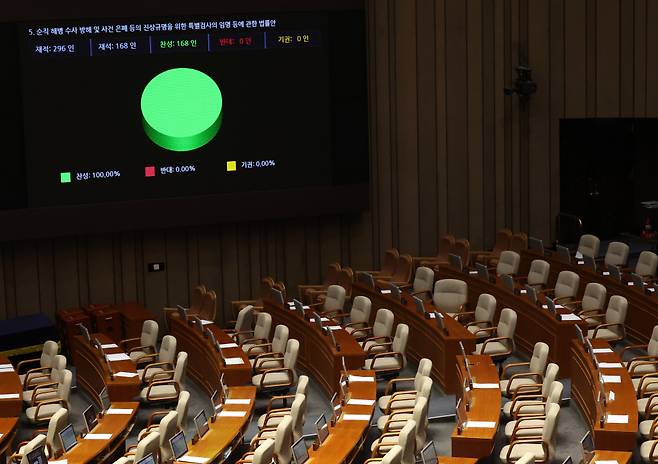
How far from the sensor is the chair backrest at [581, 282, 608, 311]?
1403cm

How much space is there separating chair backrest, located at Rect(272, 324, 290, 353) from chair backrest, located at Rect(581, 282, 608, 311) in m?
3.42

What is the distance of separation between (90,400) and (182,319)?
150 centimetres

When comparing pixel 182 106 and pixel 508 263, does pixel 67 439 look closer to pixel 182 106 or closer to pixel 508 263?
pixel 182 106

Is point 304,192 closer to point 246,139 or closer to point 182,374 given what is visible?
point 246,139

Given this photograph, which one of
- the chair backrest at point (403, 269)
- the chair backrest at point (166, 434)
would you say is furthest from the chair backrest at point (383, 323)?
the chair backrest at point (166, 434)

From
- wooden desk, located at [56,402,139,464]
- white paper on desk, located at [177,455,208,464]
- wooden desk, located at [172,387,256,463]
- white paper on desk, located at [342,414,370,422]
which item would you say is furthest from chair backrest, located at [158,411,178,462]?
white paper on desk, located at [342,414,370,422]

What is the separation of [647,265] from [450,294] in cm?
258

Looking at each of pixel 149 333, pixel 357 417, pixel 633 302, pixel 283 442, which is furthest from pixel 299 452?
pixel 633 302

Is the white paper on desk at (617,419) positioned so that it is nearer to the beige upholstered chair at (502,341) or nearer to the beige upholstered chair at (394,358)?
the beige upholstered chair at (502,341)

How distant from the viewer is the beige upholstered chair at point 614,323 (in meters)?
13.4

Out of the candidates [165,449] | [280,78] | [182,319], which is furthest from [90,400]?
[280,78]

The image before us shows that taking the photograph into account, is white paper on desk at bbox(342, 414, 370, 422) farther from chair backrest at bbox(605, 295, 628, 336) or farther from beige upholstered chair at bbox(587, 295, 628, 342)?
chair backrest at bbox(605, 295, 628, 336)

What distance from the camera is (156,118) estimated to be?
1564cm

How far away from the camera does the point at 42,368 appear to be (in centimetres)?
1370
